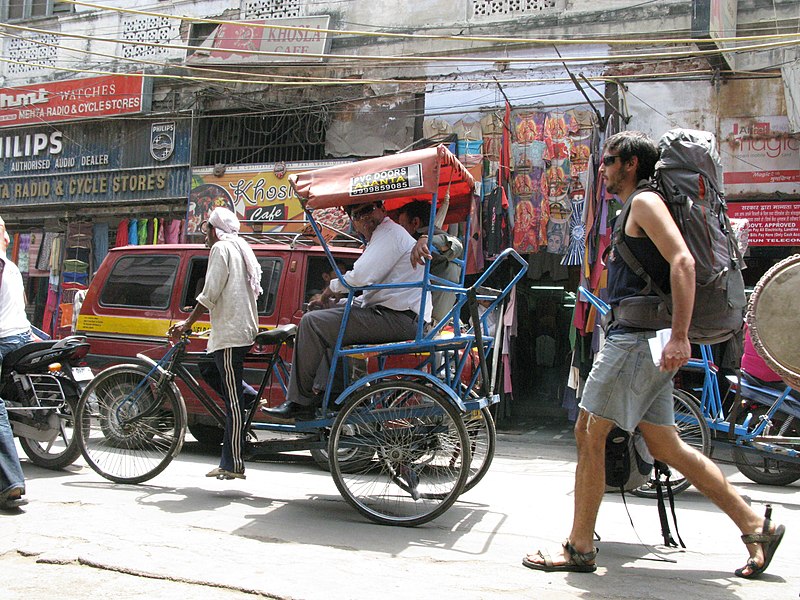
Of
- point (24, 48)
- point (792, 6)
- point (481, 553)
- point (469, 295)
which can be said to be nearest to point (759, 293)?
point (469, 295)

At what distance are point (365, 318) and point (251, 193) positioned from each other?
8401 mm

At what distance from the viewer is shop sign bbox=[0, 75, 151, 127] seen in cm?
1427

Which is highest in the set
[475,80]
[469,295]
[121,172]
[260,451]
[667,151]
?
[475,80]

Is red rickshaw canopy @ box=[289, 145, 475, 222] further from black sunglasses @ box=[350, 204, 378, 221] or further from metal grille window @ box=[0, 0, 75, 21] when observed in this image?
metal grille window @ box=[0, 0, 75, 21]

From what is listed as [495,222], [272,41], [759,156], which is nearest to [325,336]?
[495,222]

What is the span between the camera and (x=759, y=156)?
33.4 ft

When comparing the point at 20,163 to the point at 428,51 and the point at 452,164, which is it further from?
the point at 452,164

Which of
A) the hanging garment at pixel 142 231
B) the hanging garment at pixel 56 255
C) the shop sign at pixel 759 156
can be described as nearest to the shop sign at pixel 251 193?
the hanging garment at pixel 142 231

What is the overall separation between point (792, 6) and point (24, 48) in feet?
45.2

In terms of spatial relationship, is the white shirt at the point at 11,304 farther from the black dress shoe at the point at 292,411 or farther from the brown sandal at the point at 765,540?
the brown sandal at the point at 765,540

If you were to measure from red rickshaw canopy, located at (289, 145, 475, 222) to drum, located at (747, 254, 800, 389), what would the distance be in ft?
6.14

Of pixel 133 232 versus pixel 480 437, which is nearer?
pixel 480 437

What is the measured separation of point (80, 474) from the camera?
604 centimetres

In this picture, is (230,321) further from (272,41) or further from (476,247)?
(272,41)
